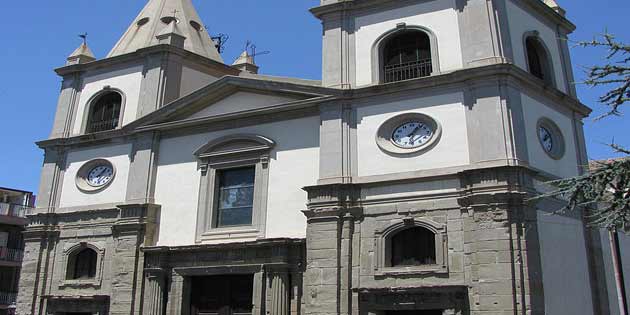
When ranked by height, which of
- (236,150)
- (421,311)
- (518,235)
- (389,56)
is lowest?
(421,311)

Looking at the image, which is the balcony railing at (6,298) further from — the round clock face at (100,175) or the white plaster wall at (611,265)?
the white plaster wall at (611,265)

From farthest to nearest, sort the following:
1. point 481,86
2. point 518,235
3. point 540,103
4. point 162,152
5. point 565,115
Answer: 1. point 162,152
2. point 565,115
3. point 540,103
4. point 481,86
5. point 518,235

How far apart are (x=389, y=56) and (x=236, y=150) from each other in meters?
5.61

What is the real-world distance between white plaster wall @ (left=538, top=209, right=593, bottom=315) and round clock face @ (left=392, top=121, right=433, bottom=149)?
142 inches

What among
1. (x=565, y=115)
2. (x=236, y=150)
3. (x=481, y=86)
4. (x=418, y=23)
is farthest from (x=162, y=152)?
(x=565, y=115)

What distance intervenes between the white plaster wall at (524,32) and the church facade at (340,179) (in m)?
0.09

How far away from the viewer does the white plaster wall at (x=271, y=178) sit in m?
19.2

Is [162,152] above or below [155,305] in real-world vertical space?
above

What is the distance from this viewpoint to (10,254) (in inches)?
1426

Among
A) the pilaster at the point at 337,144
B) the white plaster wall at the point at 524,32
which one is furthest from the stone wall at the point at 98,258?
the white plaster wall at the point at 524,32

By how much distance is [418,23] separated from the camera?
19.1 metres

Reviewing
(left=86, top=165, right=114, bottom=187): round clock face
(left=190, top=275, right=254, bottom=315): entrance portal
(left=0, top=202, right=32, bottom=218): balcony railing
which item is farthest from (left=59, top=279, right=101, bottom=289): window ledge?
(left=0, top=202, right=32, bottom=218): balcony railing

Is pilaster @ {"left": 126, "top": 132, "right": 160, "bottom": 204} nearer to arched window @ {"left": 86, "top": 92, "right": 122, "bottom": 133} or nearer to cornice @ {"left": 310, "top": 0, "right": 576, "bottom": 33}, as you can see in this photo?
arched window @ {"left": 86, "top": 92, "right": 122, "bottom": 133}

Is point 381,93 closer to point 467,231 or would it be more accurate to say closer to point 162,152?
point 467,231
